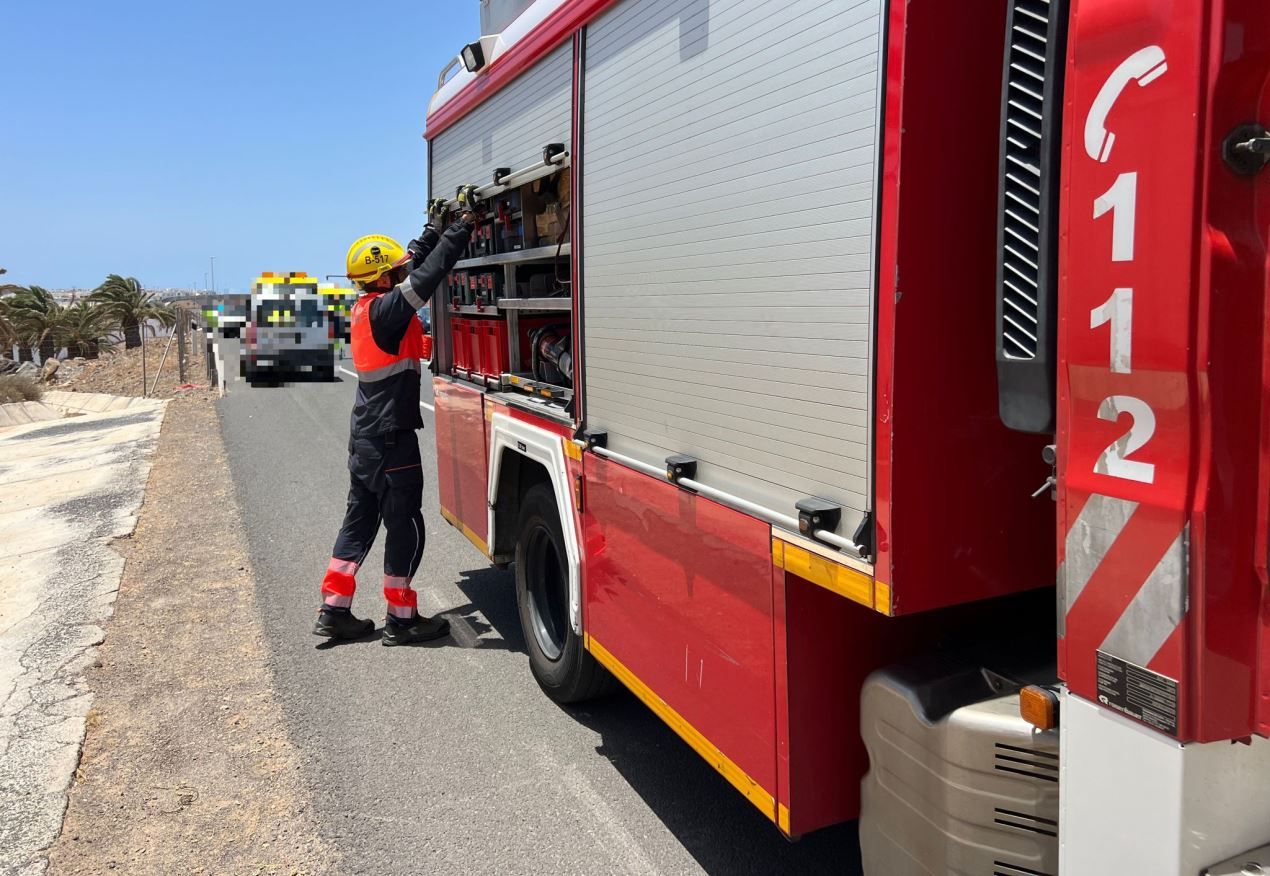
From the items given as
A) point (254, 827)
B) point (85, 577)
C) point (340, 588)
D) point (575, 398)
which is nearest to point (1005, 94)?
point (575, 398)

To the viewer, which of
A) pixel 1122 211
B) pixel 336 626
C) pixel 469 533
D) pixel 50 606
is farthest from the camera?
pixel 50 606

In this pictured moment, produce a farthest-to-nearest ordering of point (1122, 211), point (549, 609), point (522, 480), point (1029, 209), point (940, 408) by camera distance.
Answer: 1. point (522, 480)
2. point (549, 609)
3. point (940, 408)
4. point (1029, 209)
5. point (1122, 211)

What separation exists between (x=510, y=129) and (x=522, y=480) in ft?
5.38

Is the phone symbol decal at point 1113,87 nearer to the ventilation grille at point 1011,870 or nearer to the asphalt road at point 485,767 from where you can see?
the ventilation grille at point 1011,870

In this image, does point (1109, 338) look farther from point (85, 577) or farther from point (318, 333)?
point (318, 333)

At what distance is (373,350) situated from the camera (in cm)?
520

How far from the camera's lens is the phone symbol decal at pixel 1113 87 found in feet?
4.87

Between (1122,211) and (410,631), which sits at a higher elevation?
(1122,211)

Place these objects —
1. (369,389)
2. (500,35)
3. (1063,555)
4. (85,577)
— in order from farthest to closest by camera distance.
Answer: (85,577)
(369,389)
(500,35)
(1063,555)

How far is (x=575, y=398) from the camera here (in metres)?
3.63

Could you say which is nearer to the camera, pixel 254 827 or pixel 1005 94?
pixel 1005 94

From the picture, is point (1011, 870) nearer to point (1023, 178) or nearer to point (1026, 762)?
point (1026, 762)

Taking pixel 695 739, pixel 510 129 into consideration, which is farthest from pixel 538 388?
pixel 695 739

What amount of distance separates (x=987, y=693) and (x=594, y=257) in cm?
198
